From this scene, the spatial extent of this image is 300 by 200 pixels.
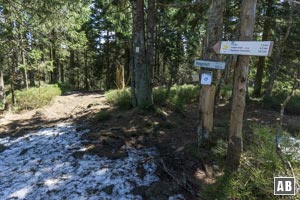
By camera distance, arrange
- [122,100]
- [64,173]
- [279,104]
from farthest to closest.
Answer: [279,104]
[122,100]
[64,173]

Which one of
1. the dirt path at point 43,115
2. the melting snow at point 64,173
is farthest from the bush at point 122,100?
the melting snow at point 64,173

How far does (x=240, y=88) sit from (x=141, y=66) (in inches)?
141

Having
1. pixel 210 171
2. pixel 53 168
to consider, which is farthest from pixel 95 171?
pixel 210 171

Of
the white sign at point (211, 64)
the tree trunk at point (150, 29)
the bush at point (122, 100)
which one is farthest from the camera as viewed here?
the bush at point (122, 100)

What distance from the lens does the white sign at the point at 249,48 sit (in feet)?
8.41

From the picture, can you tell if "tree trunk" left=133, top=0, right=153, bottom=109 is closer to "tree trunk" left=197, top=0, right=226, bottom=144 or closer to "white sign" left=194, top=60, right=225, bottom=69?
"tree trunk" left=197, top=0, right=226, bottom=144

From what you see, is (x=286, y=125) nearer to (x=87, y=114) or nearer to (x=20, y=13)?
(x=87, y=114)

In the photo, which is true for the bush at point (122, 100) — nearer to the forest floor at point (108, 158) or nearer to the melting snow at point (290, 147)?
the forest floor at point (108, 158)

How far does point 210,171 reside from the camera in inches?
135

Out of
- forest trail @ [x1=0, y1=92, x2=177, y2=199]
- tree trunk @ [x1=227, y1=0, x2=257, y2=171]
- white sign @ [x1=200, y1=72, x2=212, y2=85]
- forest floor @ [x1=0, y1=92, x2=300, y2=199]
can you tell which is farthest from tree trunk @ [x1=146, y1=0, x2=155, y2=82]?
tree trunk @ [x1=227, y1=0, x2=257, y2=171]

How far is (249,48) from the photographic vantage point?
2.71 metres

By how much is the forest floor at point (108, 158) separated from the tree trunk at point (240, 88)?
0.56 metres

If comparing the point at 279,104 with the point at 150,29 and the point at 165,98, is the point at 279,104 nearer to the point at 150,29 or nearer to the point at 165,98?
the point at 165,98

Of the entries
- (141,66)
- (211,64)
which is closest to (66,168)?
(211,64)
